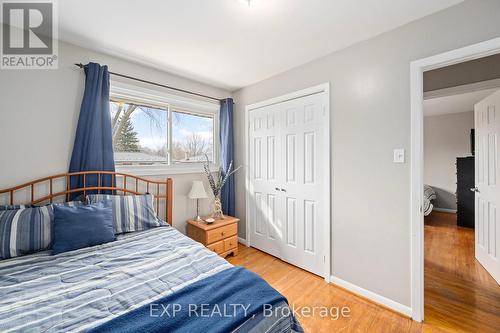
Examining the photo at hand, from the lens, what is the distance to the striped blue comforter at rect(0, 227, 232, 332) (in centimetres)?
96

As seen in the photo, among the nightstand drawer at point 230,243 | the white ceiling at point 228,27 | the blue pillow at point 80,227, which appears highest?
the white ceiling at point 228,27

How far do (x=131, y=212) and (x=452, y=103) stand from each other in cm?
623

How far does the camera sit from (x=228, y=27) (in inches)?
73.0

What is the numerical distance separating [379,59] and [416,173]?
42.5 inches

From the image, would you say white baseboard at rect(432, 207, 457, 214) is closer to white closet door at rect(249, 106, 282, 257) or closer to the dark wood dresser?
the dark wood dresser

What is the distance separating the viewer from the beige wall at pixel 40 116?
1.80m

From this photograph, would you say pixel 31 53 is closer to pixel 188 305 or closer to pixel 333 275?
pixel 188 305

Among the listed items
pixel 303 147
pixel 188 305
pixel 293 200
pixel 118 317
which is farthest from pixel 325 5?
pixel 118 317

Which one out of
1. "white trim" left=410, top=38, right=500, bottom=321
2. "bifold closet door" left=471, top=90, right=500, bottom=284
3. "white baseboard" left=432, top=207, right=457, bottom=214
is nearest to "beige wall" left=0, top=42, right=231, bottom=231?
"white trim" left=410, top=38, right=500, bottom=321

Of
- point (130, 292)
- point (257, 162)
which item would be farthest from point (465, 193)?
point (130, 292)

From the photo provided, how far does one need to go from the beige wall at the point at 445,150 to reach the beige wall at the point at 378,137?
505 centimetres

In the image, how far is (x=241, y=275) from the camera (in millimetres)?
1265

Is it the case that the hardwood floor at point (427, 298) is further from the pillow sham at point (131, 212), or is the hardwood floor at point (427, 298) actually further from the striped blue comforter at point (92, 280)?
the pillow sham at point (131, 212)

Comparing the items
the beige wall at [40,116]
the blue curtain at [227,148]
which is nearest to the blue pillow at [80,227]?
the beige wall at [40,116]
